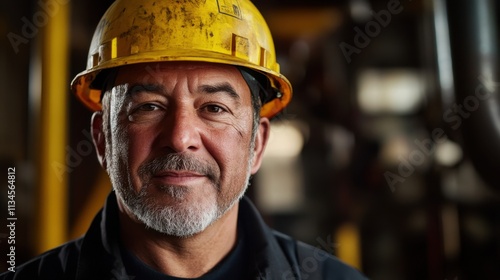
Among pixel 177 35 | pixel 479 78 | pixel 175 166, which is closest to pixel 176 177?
pixel 175 166

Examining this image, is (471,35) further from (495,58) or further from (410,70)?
(410,70)

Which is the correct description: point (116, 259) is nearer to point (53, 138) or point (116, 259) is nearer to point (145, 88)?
point (145, 88)

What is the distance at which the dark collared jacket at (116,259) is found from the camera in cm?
180

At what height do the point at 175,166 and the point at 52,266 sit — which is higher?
the point at 175,166

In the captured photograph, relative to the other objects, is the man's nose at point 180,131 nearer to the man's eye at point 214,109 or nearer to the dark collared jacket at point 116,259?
the man's eye at point 214,109

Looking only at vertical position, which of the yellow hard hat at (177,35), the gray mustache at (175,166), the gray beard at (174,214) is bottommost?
the gray beard at (174,214)

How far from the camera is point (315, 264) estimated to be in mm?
2127

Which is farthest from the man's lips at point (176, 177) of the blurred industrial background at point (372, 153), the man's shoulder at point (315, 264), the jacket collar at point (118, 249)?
the blurred industrial background at point (372, 153)

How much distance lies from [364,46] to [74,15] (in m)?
3.30

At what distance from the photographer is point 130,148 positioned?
1768mm

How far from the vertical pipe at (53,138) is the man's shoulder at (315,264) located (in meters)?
1.21

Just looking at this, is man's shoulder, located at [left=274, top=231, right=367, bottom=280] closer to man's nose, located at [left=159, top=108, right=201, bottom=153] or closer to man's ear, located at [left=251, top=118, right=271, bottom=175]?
man's ear, located at [left=251, top=118, right=271, bottom=175]

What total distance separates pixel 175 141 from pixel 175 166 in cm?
8

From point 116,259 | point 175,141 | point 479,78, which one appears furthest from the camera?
point 479,78
